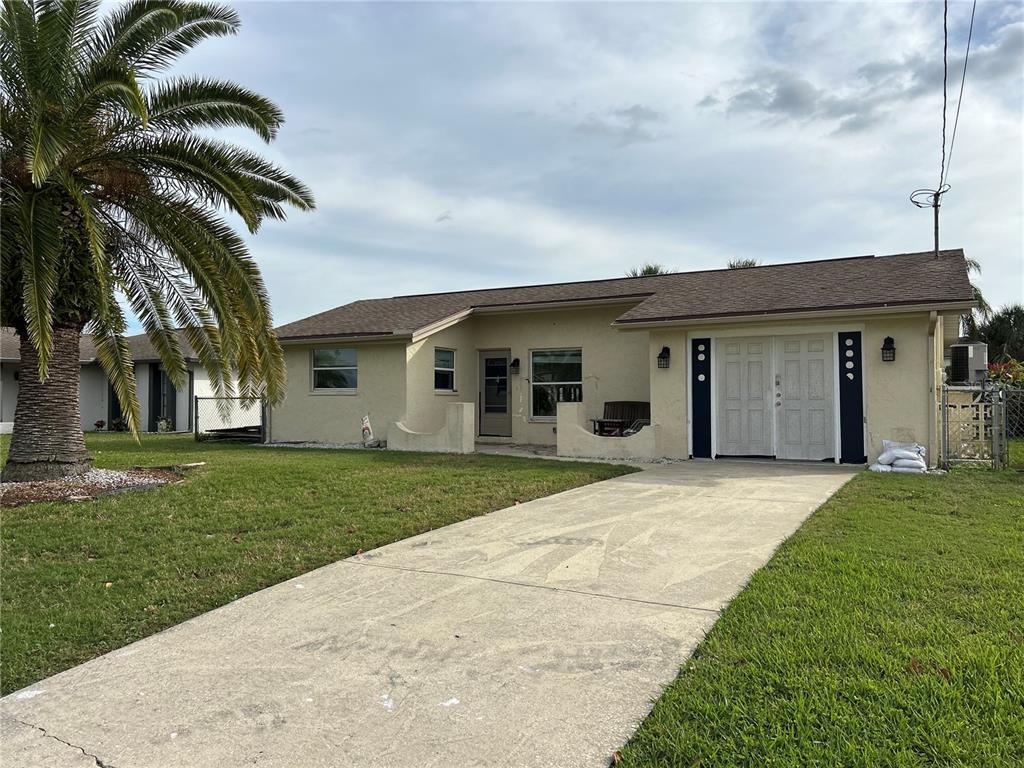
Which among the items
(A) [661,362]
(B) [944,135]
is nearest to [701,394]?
(A) [661,362]

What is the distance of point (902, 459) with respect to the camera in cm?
1067

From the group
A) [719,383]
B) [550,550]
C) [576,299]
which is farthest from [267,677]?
[576,299]

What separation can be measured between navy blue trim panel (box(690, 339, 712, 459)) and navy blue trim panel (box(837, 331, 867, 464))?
221 cm

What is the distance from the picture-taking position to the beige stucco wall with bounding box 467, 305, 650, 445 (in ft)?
50.2

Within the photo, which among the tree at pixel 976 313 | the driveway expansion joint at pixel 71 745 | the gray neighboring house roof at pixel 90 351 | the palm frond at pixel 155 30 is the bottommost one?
the driveway expansion joint at pixel 71 745

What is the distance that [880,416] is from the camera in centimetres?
1138

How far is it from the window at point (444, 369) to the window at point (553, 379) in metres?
1.90

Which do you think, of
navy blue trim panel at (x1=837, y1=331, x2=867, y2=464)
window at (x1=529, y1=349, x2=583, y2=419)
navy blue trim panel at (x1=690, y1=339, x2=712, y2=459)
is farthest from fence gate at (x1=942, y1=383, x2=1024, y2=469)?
window at (x1=529, y1=349, x2=583, y2=419)

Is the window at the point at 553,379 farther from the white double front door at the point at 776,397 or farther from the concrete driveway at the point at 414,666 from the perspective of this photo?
the concrete driveway at the point at 414,666

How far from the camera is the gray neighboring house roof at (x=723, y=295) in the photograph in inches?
448

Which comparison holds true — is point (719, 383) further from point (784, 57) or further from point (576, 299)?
point (784, 57)

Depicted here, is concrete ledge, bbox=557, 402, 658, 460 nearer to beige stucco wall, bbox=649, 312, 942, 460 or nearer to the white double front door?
the white double front door

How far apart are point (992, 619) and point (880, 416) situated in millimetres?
8311

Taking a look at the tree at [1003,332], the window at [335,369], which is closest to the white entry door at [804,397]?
the window at [335,369]
